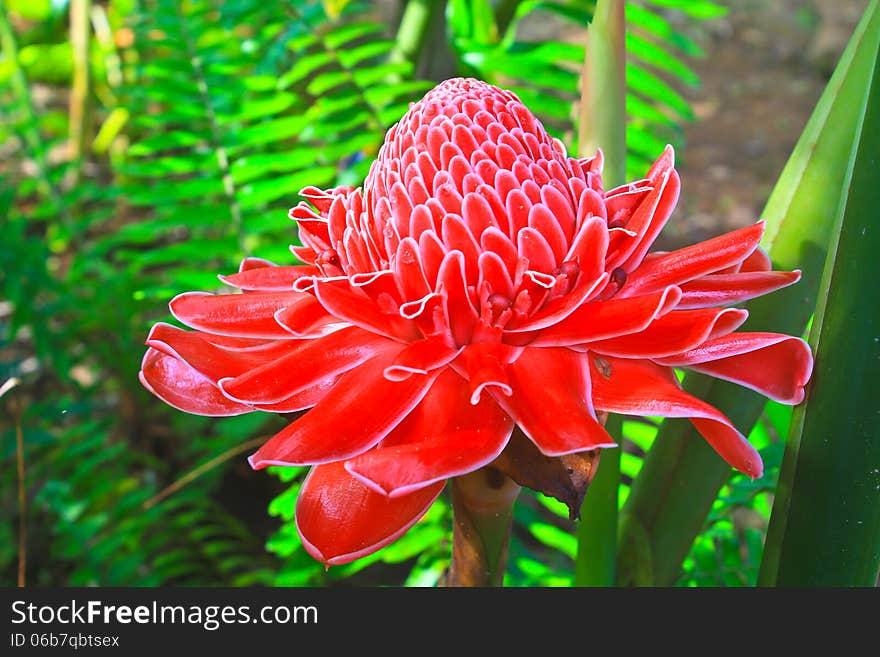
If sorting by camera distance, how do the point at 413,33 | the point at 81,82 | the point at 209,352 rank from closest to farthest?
the point at 209,352
the point at 413,33
the point at 81,82

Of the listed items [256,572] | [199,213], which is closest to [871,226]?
[199,213]

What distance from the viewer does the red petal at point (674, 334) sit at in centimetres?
42

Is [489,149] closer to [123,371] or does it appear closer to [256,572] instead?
[256,572]

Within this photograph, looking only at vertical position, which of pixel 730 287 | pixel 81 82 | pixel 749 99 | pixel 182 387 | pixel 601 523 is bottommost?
pixel 749 99

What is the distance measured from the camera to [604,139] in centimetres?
59

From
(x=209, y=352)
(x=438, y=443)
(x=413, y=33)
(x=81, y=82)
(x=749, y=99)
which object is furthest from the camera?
(x=749, y=99)

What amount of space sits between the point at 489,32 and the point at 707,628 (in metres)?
1.11

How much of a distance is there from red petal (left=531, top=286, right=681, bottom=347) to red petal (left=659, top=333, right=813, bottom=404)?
3 cm

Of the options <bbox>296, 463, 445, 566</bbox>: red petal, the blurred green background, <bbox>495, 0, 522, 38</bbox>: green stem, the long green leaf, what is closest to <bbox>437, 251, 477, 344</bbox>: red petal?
<bbox>296, 463, 445, 566</bbox>: red petal

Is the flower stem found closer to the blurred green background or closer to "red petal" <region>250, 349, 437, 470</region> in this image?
"red petal" <region>250, 349, 437, 470</region>

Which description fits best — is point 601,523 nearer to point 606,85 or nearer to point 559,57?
point 606,85

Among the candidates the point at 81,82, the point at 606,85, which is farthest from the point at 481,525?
the point at 81,82

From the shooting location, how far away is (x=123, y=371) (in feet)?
5.38

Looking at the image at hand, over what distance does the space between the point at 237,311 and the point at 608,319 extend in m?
0.26
